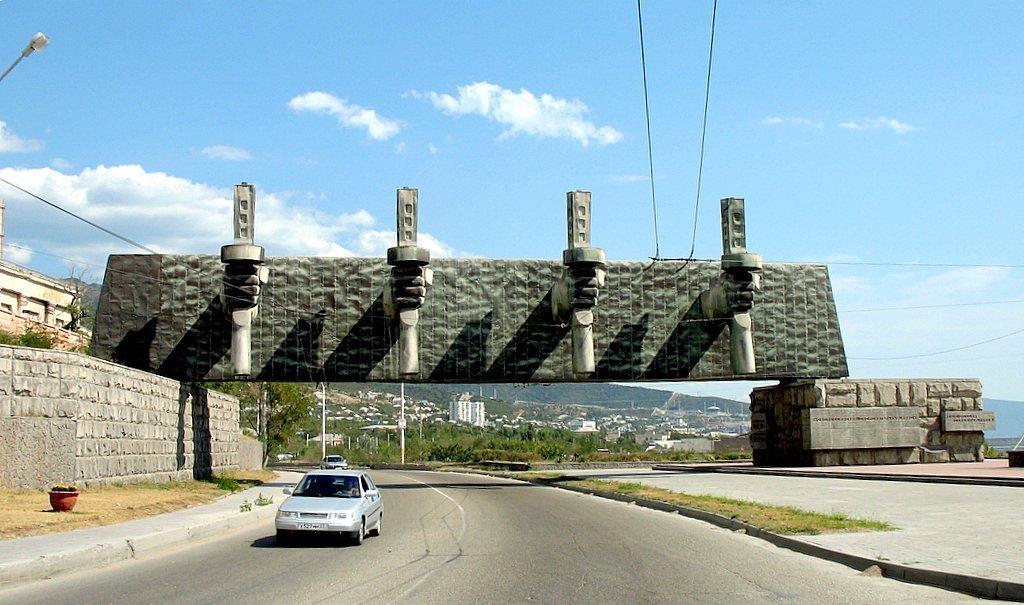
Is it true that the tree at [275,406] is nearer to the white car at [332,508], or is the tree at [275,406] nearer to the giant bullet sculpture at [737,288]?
the giant bullet sculpture at [737,288]

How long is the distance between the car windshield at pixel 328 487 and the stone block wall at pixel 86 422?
10.8 m

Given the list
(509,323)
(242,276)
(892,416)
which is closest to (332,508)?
(242,276)

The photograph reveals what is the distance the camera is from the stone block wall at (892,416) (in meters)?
45.2

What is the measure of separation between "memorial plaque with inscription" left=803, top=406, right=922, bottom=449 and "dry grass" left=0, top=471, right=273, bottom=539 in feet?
89.3

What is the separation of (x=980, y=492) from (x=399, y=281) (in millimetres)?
23237

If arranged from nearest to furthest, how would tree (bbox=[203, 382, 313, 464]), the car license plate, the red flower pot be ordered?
1. the car license plate
2. the red flower pot
3. tree (bbox=[203, 382, 313, 464])

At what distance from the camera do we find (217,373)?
135 ft

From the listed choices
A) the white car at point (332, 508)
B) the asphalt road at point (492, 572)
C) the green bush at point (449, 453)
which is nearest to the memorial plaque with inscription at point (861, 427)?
the asphalt road at point (492, 572)

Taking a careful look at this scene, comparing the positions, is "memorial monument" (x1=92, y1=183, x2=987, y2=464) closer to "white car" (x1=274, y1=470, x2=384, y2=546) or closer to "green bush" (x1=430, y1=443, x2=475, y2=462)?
"white car" (x1=274, y1=470, x2=384, y2=546)

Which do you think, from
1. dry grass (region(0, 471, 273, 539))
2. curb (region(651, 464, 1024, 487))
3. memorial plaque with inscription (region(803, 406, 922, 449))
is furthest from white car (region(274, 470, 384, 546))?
memorial plaque with inscription (region(803, 406, 922, 449))

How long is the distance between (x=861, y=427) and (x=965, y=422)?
5.53 meters

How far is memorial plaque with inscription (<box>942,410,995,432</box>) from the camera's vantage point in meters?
46.0

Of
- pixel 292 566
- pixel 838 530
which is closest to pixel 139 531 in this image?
pixel 292 566

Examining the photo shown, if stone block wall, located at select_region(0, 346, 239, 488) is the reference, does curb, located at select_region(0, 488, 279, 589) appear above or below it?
below
